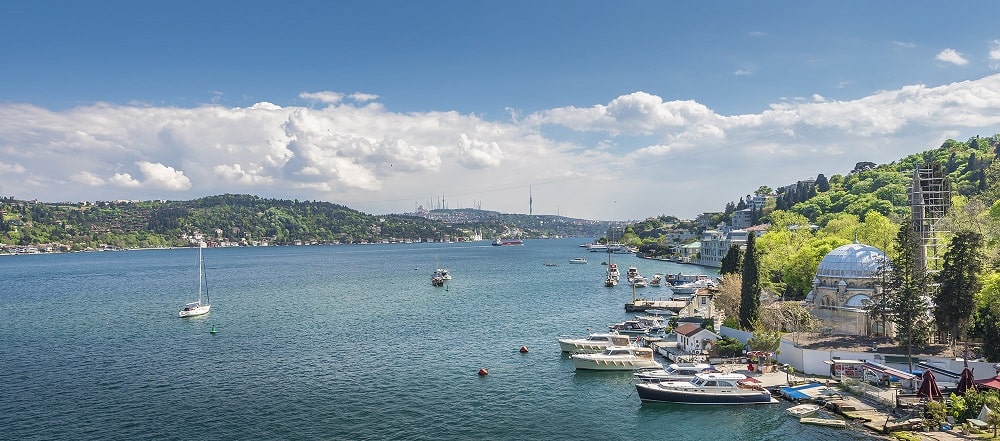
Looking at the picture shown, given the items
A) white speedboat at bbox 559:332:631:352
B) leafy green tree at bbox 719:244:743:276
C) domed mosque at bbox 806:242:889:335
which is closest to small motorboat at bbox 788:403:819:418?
domed mosque at bbox 806:242:889:335

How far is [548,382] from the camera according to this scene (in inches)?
2023

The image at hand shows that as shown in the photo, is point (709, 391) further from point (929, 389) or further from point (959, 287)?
point (959, 287)

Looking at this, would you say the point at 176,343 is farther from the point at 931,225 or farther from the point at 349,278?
the point at 349,278

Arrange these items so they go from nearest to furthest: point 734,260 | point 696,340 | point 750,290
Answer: point 750,290 → point 696,340 → point 734,260

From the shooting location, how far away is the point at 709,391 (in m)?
44.1

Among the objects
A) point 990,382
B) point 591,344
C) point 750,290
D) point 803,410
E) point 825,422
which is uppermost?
point 750,290

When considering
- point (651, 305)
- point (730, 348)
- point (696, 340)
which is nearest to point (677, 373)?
point (730, 348)

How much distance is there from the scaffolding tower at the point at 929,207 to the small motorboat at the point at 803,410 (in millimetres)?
26641

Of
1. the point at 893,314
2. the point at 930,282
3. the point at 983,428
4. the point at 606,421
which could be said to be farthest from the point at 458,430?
the point at 930,282

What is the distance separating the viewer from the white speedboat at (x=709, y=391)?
43219mm

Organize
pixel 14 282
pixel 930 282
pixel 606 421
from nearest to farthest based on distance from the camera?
pixel 606 421 < pixel 930 282 < pixel 14 282

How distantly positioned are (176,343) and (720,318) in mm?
61162

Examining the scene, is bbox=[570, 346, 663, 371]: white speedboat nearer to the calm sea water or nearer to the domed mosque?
the calm sea water

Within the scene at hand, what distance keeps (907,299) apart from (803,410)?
15366 millimetres
